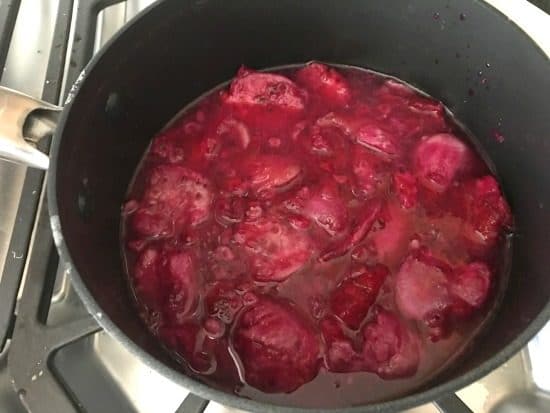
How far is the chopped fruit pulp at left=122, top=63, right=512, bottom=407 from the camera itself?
96cm

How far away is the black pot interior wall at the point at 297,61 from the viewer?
940mm

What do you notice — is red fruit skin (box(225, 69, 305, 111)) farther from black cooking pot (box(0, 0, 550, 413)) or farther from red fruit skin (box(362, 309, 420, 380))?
red fruit skin (box(362, 309, 420, 380))

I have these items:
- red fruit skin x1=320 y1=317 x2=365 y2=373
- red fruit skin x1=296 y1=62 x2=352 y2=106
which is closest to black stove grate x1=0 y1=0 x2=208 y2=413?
red fruit skin x1=320 y1=317 x2=365 y2=373

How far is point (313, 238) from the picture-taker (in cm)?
105

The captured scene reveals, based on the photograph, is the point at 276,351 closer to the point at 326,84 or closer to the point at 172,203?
the point at 172,203

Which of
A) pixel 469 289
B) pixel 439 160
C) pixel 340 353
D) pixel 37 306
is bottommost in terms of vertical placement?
pixel 37 306

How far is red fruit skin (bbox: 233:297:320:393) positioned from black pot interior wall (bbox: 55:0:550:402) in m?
0.12

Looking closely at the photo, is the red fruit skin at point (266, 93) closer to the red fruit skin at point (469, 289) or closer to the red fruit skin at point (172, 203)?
the red fruit skin at point (172, 203)

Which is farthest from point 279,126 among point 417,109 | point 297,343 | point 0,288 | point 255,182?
point 0,288

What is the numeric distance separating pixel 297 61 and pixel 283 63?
0.09 ft

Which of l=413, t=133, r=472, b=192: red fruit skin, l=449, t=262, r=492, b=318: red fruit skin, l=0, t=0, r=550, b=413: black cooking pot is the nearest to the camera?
l=0, t=0, r=550, b=413: black cooking pot

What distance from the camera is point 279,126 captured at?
1175mm

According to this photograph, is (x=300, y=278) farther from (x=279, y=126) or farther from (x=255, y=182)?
(x=279, y=126)

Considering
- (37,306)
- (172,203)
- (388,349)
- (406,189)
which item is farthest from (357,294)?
(37,306)
